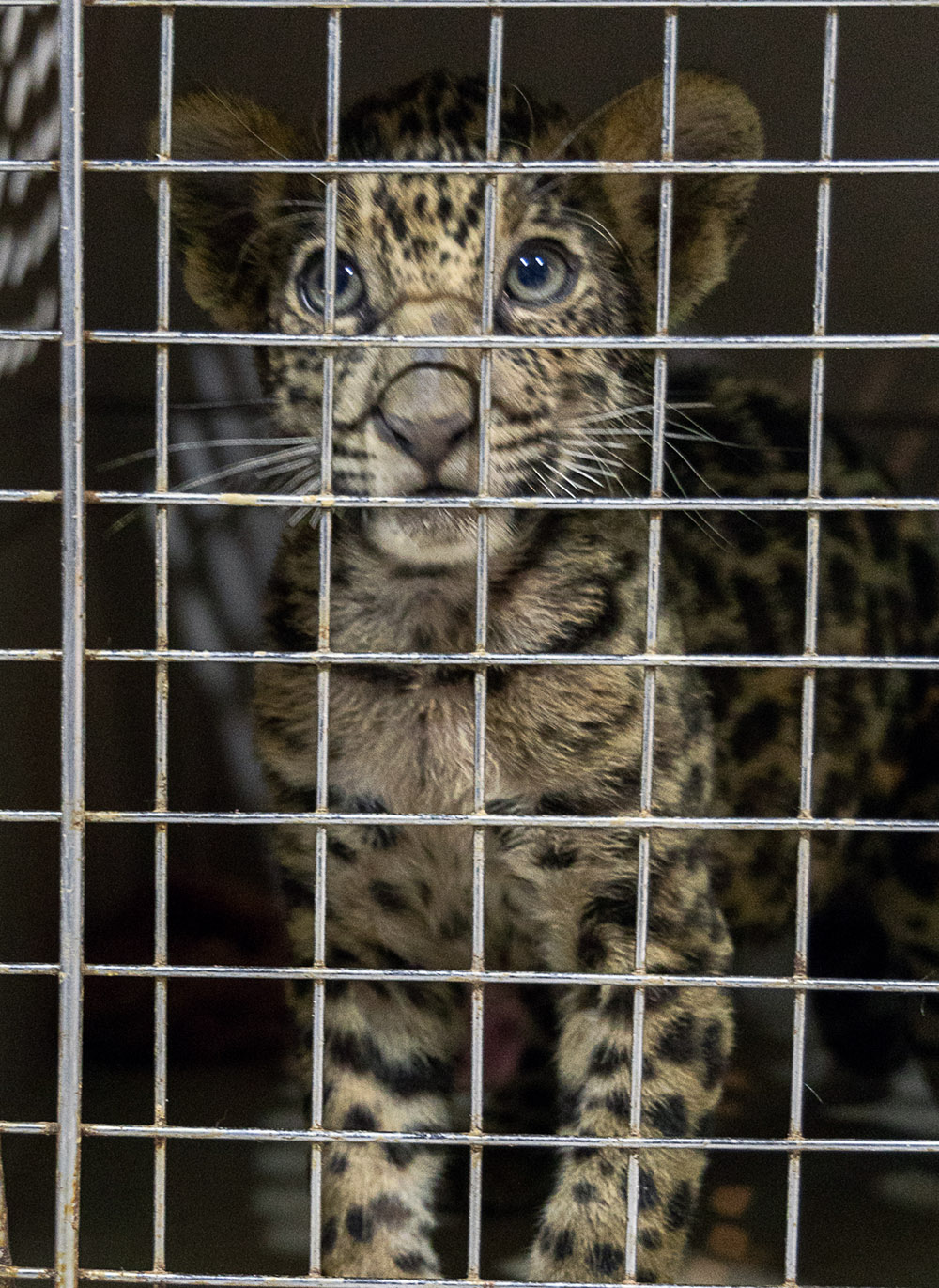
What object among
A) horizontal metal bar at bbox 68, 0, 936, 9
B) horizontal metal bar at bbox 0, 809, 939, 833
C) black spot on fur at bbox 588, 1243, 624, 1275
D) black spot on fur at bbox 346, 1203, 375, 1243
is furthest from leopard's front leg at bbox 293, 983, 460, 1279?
horizontal metal bar at bbox 68, 0, 936, 9

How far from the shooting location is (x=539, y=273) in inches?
91.4

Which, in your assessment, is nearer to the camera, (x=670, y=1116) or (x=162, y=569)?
(x=162, y=569)

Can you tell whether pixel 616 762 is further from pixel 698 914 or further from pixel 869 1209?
pixel 869 1209

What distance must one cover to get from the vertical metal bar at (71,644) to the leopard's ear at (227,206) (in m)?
0.53

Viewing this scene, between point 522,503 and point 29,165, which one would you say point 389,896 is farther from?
point 29,165

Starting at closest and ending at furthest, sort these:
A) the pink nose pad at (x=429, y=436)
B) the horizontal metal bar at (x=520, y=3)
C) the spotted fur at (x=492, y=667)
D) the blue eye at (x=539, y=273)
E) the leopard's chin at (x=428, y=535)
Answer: the horizontal metal bar at (x=520, y=3), the pink nose pad at (x=429, y=436), the leopard's chin at (x=428, y=535), the spotted fur at (x=492, y=667), the blue eye at (x=539, y=273)

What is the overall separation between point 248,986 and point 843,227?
8.09 ft

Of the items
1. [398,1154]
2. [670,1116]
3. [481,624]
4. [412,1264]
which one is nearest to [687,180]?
[481,624]

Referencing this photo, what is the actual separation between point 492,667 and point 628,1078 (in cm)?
65

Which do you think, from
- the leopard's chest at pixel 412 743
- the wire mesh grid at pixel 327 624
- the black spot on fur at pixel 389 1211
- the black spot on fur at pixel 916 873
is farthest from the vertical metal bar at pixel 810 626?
the black spot on fur at pixel 916 873

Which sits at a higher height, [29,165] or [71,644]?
[29,165]

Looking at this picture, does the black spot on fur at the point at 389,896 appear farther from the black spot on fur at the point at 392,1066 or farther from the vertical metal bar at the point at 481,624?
the vertical metal bar at the point at 481,624

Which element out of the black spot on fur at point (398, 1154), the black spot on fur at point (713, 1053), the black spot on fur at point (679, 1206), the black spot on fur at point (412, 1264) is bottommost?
the black spot on fur at point (412, 1264)

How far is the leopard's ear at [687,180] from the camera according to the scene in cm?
222
